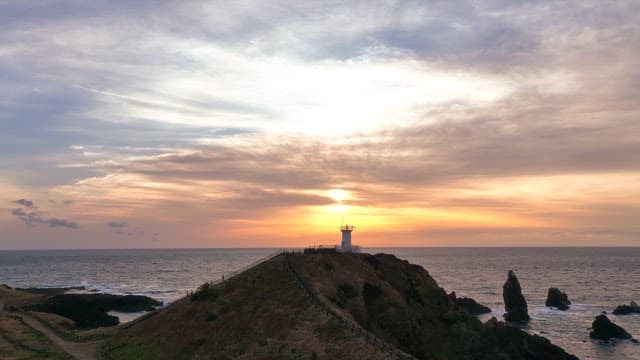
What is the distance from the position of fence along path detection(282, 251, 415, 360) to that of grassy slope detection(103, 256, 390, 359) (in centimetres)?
68

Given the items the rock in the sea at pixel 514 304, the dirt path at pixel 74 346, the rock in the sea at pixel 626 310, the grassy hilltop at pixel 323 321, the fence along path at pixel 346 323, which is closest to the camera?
the fence along path at pixel 346 323

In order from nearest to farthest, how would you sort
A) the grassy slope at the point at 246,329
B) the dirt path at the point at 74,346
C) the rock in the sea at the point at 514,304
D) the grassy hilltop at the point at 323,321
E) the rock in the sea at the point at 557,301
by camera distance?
1. the grassy slope at the point at 246,329
2. the grassy hilltop at the point at 323,321
3. the dirt path at the point at 74,346
4. the rock in the sea at the point at 514,304
5. the rock in the sea at the point at 557,301

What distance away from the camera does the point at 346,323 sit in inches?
2159

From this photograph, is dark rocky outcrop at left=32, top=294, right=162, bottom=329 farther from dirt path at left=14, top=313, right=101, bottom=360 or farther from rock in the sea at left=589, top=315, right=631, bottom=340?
rock in the sea at left=589, top=315, right=631, bottom=340

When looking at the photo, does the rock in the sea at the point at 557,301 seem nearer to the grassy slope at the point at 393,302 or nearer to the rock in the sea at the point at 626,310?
the rock in the sea at the point at 626,310

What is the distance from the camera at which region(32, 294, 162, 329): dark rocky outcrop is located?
109312mm

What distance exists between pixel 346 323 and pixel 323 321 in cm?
256

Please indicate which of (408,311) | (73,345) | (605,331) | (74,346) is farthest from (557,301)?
(74,346)

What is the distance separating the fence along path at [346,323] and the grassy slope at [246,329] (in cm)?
68

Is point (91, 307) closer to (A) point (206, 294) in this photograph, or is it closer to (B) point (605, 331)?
(A) point (206, 294)

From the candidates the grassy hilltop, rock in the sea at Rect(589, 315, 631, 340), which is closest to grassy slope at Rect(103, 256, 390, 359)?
the grassy hilltop

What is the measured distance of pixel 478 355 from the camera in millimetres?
70062

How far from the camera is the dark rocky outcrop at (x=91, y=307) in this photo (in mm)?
109312

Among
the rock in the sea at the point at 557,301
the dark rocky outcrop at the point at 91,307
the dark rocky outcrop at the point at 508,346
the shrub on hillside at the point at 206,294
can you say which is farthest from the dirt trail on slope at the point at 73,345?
the rock in the sea at the point at 557,301
